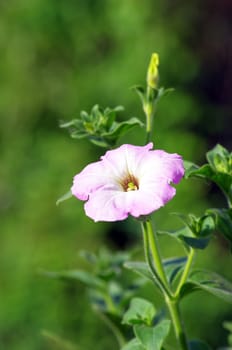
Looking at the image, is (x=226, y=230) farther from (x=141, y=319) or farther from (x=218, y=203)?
(x=218, y=203)

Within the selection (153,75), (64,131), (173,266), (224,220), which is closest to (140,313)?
(173,266)

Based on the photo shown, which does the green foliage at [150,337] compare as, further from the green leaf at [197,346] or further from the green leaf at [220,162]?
the green leaf at [220,162]

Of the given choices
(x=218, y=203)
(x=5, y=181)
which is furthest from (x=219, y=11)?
→ (x=5, y=181)

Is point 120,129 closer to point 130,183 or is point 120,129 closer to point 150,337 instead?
point 130,183

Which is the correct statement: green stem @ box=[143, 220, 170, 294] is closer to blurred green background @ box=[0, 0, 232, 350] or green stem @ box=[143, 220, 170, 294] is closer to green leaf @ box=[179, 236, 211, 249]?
green leaf @ box=[179, 236, 211, 249]

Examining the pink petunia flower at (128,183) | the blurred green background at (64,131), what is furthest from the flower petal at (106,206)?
the blurred green background at (64,131)

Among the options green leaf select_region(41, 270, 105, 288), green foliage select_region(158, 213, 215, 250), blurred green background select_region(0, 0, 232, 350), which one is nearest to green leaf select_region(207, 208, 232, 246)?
green foliage select_region(158, 213, 215, 250)
